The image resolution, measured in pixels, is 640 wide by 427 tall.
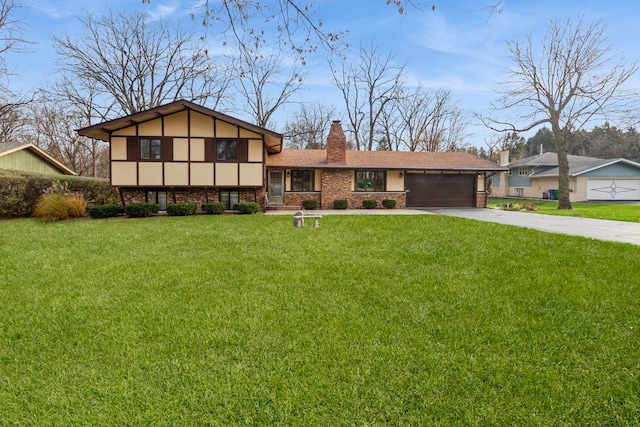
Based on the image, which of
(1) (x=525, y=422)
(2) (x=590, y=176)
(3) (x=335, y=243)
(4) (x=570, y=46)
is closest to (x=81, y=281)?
(3) (x=335, y=243)

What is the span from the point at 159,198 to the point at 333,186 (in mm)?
8524

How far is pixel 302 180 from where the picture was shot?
19.0 m

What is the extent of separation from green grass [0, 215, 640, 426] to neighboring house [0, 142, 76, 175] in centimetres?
1759

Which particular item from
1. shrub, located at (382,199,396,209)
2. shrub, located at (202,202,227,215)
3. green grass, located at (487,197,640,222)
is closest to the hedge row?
shrub, located at (202,202,227,215)

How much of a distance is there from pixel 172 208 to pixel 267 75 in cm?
1818

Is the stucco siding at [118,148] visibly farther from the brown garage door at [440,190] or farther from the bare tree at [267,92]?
the bare tree at [267,92]

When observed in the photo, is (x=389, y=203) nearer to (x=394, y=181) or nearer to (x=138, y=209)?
(x=394, y=181)

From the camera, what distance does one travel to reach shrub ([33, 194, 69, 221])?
1219 cm

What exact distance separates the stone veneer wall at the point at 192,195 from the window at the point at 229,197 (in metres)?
0.19

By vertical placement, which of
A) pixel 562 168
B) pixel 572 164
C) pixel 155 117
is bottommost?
pixel 562 168

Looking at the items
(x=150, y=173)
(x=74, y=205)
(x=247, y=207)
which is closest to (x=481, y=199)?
(x=247, y=207)

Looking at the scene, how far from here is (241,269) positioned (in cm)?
588

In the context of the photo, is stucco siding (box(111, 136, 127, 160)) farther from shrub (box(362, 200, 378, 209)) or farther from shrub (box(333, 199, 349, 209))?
shrub (box(362, 200, 378, 209))

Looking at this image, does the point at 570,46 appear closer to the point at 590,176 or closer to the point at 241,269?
the point at 590,176
